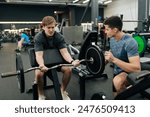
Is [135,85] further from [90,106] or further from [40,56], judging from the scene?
[40,56]

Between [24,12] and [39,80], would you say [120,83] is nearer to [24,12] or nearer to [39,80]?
[39,80]

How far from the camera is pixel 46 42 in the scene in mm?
2273

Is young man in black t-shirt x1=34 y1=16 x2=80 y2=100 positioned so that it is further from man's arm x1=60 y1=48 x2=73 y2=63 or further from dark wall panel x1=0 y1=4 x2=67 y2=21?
dark wall panel x1=0 y1=4 x2=67 y2=21

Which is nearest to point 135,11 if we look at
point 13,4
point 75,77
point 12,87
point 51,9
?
point 51,9

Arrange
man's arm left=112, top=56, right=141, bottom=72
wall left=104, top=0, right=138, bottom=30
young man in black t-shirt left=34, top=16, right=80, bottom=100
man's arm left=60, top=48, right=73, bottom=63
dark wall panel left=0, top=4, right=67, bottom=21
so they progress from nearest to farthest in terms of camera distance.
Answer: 1. man's arm left=112, top=56, right=141, bottom=72
2. young man in black t-shirt left=34, top=16, right=80, bottom=100
3. man's arm left=60, top=48, right=73, bottom=63
4. wall left=104, top=0, right=138, bottom=30
5. dark wall panel left=0, top=4, right=67, bottom=21

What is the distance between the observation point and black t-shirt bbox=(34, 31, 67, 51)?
221cm

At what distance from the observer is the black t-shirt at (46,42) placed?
2.21 metres

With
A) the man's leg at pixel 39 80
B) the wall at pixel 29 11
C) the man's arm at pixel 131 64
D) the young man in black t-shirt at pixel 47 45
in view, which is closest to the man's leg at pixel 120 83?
the man's arm at pixel 131 64

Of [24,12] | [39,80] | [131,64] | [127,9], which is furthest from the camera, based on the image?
[24,12]

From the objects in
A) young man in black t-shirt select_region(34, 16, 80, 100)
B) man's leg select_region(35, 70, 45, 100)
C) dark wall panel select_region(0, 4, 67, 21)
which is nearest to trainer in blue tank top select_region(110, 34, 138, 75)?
young man in black t-shirt select_region(34, 16, 80, 100)

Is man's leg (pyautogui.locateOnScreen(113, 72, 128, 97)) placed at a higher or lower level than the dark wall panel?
lower

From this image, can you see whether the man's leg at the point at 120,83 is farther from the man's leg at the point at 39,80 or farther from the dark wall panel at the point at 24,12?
the dark wall panel at the point at 24,12

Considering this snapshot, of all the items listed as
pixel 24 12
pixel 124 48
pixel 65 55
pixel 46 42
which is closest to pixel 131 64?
pixel 124 48

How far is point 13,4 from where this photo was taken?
40.3ft
